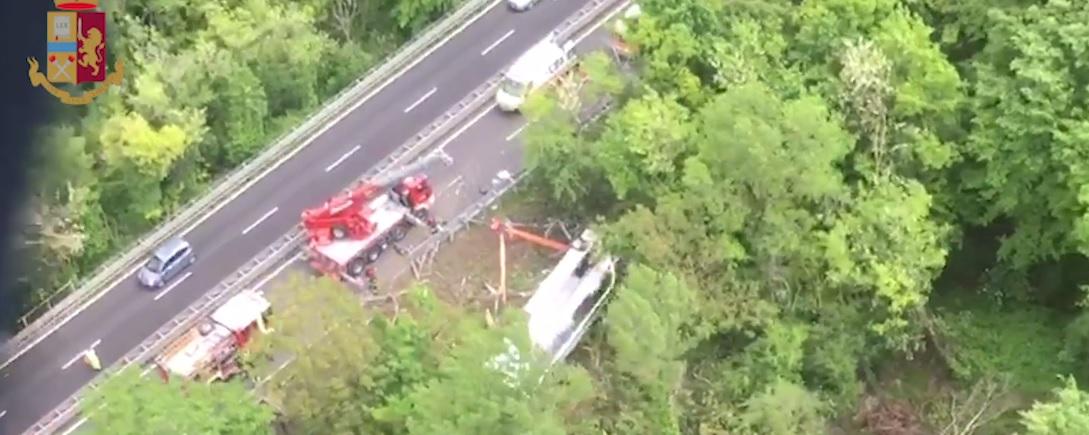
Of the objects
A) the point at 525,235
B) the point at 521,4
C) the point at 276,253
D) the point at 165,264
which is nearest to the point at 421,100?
the point at 521,4

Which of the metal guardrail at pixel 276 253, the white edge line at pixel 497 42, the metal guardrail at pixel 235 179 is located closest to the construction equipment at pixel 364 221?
the metal guardrail at pixel 276 253

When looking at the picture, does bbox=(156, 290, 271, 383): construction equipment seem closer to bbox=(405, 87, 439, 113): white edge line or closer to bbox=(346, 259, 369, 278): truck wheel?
bbox=(346, 259, 369, 278): truck wheel

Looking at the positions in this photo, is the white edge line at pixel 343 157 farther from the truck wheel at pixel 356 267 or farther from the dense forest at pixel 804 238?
the dense forest at pixel 804 238

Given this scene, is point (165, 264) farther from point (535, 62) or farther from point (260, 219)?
point (535, 62)

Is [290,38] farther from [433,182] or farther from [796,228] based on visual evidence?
[796,228]

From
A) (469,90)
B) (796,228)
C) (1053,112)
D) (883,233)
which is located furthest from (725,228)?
(469,90)

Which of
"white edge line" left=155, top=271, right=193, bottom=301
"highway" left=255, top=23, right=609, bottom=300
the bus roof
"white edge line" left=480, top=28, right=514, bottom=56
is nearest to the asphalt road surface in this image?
"highway" left=255, top=23, right=609, bottom=300
